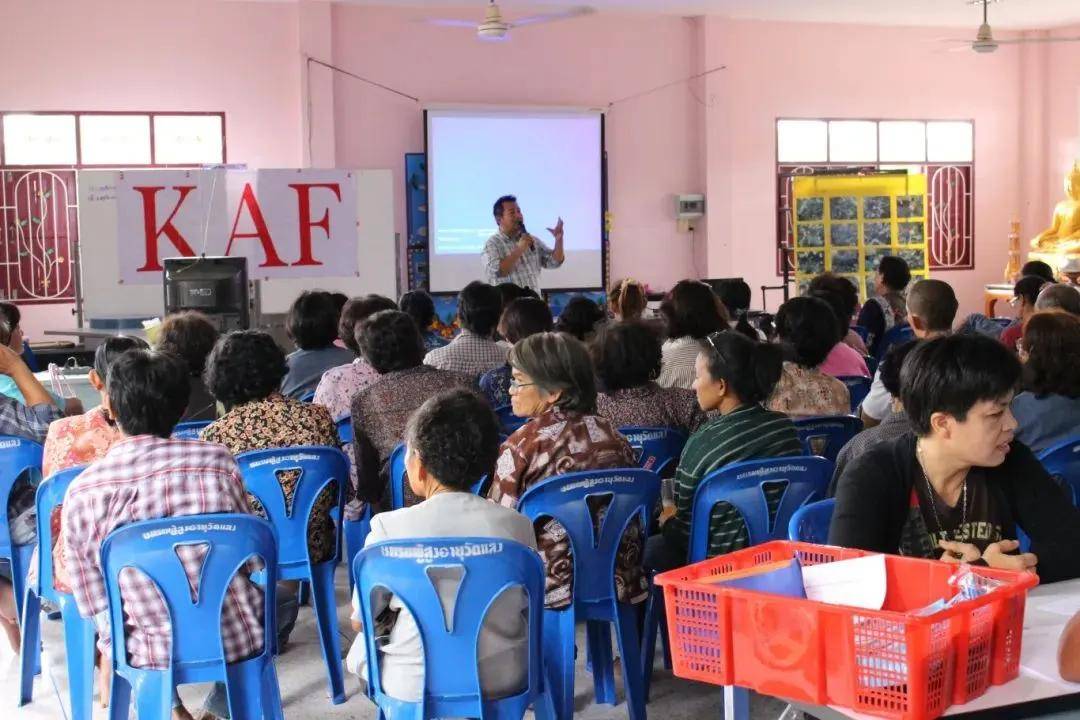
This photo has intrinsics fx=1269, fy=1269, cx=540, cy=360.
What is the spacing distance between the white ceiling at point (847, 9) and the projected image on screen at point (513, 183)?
39.8 inches

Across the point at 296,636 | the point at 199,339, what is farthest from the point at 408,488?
the point at 199,339

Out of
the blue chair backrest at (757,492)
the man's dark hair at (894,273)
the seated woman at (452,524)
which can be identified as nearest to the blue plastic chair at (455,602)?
the seated woman at (452,524)

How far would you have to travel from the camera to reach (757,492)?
3.33 meters

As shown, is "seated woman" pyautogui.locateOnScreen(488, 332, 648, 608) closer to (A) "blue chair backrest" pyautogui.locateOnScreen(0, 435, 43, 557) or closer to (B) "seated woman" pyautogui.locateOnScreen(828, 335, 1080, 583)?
(B) "seated woman" pyautogui.locateOnScreen(828, 335, 1080, 583)

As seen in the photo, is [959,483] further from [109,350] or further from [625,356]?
[109,350]

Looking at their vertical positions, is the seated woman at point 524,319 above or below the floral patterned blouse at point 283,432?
above

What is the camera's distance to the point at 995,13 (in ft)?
41.2

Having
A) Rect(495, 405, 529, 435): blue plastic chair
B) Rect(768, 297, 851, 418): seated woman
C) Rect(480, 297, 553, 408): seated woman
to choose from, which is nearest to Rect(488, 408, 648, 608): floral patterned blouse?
Rect(495, 405, 529, 435): blue plastic chair

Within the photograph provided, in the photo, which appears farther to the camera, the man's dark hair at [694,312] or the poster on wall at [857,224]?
the poster on wall at [857,224]

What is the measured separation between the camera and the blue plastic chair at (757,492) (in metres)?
3.29

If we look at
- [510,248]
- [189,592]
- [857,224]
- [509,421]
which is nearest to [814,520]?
[189,592]

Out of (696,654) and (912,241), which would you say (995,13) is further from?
(696,654)

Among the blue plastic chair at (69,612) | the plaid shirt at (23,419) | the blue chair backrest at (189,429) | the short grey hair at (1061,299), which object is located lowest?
the blue plastic chair at (69,612)

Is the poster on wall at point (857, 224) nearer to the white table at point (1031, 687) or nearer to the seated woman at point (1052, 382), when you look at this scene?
the seated woman at point (1052, 382)
